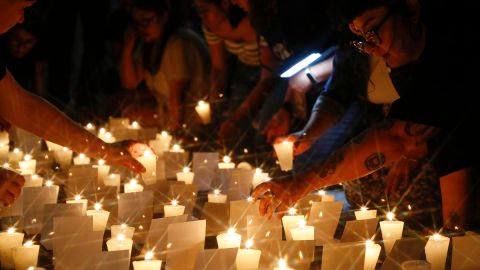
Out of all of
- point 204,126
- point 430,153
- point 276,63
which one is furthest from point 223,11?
point 430,153

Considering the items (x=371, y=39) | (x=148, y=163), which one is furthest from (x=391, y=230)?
(x=148, y=163)

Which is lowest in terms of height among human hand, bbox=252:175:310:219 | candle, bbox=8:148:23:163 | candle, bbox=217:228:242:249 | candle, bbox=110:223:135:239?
candle, bbox=217:228:242:249

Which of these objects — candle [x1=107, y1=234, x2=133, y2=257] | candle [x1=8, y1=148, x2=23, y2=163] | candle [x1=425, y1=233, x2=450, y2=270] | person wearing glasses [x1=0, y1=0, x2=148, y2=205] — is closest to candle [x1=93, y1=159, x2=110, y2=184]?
person wearing glasses [x1=0, y1=0, x2=148, y2=205]

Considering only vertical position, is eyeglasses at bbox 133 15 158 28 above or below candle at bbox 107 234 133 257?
above

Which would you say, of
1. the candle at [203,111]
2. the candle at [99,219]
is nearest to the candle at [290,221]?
the candle at [99,219]

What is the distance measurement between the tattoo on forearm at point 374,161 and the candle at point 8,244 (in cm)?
151

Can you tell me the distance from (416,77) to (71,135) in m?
1.85

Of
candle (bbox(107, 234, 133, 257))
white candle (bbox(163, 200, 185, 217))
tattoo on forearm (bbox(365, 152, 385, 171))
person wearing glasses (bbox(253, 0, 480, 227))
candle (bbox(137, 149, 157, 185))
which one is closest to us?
candle (bbox(107, 234, 133, 257))

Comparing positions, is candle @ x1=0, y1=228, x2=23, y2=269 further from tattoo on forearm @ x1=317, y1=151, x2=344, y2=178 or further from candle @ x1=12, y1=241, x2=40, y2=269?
tattoo on forearm @ x1=317, y1=151, x2=344, y2=178

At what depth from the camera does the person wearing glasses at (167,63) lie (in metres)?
5.62

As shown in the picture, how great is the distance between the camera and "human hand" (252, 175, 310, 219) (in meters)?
2.60

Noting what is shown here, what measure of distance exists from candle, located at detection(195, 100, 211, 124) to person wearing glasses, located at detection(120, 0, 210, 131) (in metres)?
0.44

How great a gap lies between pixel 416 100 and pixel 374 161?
0.36 m

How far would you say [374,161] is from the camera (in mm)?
2715
